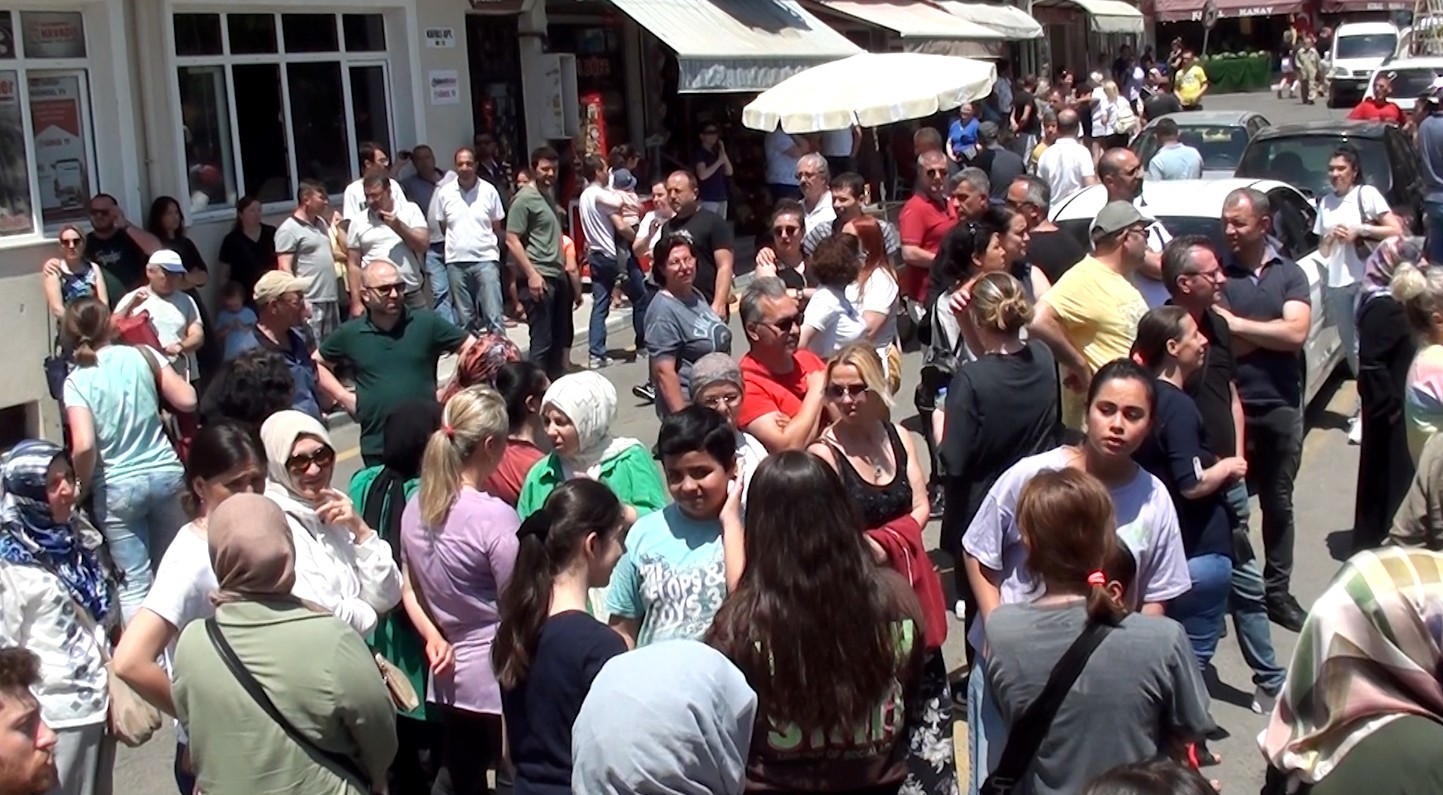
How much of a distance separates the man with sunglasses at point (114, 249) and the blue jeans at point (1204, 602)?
8095 millimetres

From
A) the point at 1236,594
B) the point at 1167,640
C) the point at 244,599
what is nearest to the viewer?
the point at 1167,640

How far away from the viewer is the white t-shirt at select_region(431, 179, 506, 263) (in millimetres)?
13094

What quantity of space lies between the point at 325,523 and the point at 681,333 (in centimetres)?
275

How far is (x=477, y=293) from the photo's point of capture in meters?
13.3

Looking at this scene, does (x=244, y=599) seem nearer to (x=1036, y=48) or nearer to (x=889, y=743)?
(x=889, y=743)

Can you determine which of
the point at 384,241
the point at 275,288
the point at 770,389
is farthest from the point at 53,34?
the point at 770,389

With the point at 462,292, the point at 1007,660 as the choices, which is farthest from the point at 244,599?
the point at 462,292

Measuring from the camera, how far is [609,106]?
1941 cm

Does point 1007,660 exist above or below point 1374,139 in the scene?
below

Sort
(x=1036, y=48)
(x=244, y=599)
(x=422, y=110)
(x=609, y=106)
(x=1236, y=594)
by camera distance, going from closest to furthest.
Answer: (x=244, y=599) → (x=1236, y=594) → (x=422, y=110) → (x=609, y=106) → (x=1036, y=48)

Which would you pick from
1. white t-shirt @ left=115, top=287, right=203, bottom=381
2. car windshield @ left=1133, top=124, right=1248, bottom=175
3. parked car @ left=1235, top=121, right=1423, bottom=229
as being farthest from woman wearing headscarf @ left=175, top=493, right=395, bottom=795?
car windshield @ left=1133, top=124, right=1248, bottom=175

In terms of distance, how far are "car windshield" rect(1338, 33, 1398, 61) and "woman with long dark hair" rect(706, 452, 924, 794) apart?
4068cm

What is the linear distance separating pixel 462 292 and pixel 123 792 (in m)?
7.54

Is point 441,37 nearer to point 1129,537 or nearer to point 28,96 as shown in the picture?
point 28,96
